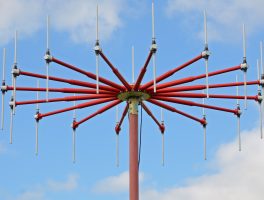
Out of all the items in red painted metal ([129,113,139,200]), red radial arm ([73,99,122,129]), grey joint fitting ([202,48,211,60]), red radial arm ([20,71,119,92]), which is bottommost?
red painted metal ([129,113,139,200])

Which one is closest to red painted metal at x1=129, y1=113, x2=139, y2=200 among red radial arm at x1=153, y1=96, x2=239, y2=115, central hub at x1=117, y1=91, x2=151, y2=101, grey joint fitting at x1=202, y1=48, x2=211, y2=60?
central hub at x1=117, y1=91, x2=151, y2=101

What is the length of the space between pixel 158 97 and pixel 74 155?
4838mm

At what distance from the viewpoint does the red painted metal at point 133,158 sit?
2002 centimetres

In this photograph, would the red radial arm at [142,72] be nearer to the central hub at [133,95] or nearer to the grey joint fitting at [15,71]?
the central hub at [133,95]

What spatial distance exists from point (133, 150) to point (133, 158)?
0.25m

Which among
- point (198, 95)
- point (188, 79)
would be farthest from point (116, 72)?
point (198, 95)

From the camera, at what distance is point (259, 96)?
2130 cm

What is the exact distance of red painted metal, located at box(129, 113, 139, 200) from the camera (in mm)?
20016

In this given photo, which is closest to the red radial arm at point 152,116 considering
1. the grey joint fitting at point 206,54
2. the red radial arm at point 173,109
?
the red radial arm at point 173,109

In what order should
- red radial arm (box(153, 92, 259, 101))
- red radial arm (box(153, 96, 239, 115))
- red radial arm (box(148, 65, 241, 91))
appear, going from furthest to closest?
red radial arm (box(153, 96, 239, 115)) < red radial arm (box(153, 92, 259, 101)) < red radial arm (box(148, 65, 241, 91))

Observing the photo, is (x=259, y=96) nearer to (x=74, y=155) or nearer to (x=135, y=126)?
(x=135, y=126)

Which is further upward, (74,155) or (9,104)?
(9,104)

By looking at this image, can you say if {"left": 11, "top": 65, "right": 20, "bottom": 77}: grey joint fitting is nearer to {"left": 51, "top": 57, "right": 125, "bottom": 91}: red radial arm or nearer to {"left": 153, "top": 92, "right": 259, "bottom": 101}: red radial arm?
{"left": 51, "top": 57, "right": 125, "bottom": 91}: red radial arm

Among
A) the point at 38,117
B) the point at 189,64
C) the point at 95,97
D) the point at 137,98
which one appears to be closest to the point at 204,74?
the point at 189,64
